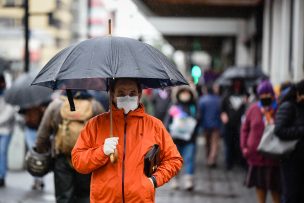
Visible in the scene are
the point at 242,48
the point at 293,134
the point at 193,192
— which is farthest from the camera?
the point at 242,48

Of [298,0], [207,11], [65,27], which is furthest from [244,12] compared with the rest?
[65,27]

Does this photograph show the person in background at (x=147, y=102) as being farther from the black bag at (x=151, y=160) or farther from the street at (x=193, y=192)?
the black bag at (x=151, y=160)

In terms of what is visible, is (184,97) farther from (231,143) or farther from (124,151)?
(124,151)

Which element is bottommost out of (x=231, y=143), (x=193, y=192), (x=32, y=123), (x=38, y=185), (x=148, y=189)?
(x=193, y=192)

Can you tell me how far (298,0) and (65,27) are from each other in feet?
230

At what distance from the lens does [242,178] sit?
557 inches

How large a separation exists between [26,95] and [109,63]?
6335mm

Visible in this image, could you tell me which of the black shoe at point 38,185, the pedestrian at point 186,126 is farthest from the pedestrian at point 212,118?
the black shoe at point 38,185

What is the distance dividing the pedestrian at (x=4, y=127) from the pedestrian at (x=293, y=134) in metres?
5.60

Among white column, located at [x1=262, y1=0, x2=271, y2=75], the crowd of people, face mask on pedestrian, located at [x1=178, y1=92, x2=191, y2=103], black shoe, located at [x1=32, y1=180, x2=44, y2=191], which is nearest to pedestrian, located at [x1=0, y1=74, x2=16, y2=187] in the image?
the crowd of people

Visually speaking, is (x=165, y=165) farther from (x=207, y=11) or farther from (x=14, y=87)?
(x=207, y=11)

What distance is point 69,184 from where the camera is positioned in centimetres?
748

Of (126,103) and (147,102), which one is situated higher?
(126,103)

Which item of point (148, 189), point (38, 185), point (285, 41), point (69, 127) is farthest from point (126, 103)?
point (285, 41)
